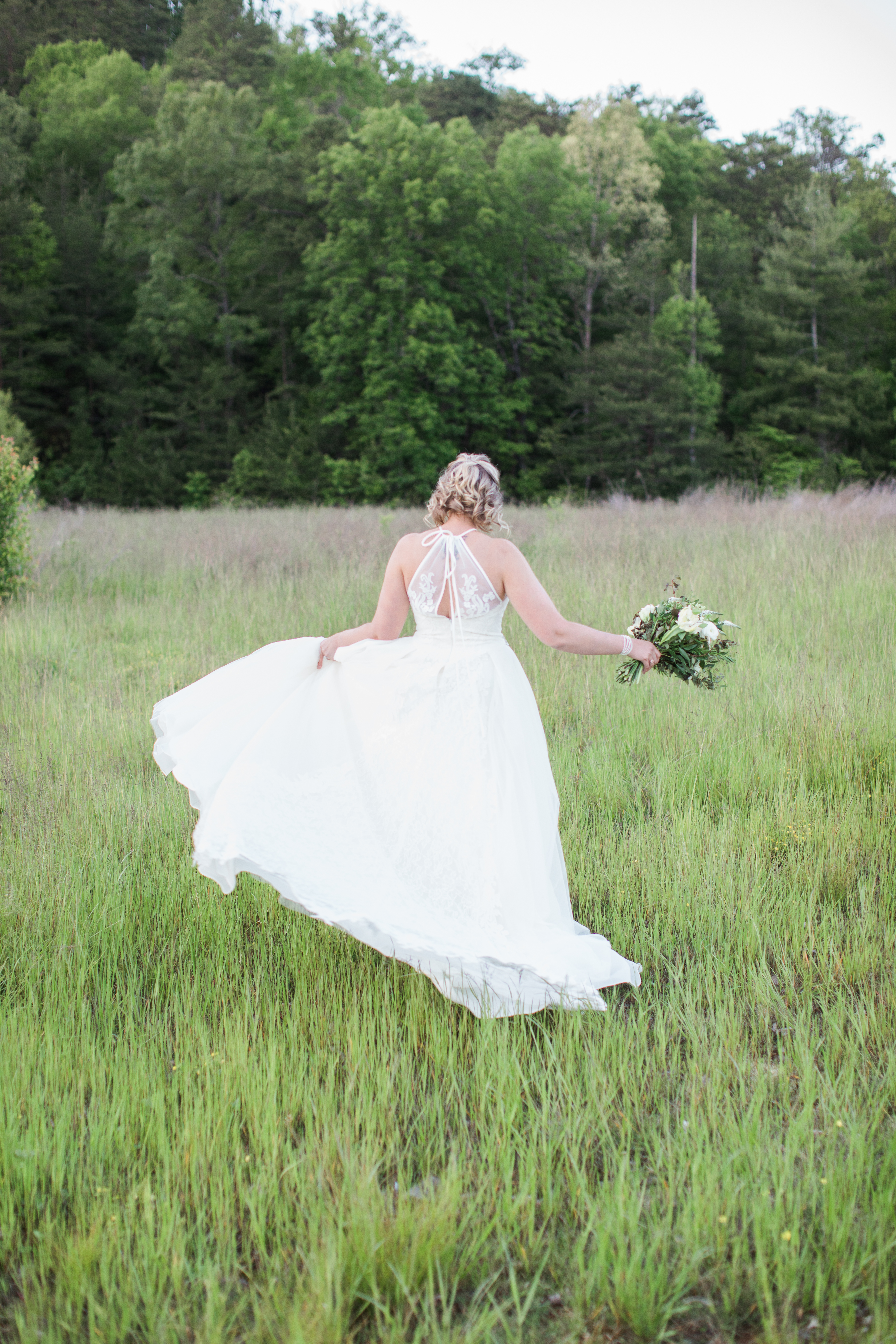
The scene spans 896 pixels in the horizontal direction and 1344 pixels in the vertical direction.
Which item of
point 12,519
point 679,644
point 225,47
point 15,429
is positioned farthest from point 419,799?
point 225,47

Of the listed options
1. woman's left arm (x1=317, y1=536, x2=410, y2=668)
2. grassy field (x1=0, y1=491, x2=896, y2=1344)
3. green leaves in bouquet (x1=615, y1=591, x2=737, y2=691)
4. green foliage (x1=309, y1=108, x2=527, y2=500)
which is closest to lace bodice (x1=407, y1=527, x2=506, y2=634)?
woman's left arm (x1=317, y1=536, x2=410, y2=668)

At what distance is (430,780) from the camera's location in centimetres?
321

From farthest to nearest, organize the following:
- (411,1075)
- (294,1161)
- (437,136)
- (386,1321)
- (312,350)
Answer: (312,350) → (437,136) → (411,1075) → (294,1161) → (386,1321)

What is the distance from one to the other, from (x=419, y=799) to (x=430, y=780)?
0.08 m

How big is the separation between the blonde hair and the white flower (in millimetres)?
836

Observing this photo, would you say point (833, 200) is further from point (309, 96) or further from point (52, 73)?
point (52, 73)

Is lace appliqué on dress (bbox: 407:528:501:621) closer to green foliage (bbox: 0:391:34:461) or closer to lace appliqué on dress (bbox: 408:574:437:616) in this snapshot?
lace appliqué on dress (bbox: 408:574:437:616)

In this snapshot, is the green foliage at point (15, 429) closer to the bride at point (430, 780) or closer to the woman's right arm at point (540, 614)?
the bride at point (430, 780)

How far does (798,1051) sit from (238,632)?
6015 mm

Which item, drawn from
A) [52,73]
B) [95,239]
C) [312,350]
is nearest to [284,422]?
[312,350]

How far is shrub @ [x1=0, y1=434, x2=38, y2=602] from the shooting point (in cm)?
845

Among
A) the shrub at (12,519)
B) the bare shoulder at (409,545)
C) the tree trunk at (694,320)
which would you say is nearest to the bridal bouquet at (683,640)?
the bare shoulder at (409,545)

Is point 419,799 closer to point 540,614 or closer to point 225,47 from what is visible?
point 540,614

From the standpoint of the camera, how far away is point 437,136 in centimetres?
2938
